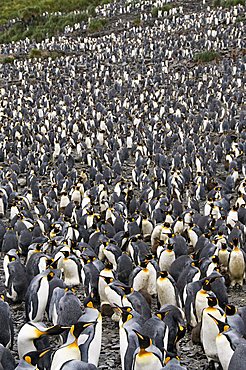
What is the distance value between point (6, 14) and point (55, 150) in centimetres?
3372

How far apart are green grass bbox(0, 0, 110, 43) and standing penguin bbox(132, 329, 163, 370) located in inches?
1351

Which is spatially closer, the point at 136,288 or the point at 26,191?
the point at 136,288

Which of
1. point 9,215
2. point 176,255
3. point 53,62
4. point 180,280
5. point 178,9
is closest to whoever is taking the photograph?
point 180,280

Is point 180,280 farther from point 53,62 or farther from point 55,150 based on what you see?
point 53,62

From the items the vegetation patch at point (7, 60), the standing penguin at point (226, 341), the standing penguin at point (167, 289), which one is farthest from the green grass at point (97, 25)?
the standing penguin at point (226, 341)

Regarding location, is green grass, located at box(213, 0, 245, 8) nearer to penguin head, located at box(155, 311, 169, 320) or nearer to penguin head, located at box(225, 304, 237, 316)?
penguin head, located at box(225, 304, 237, 316)

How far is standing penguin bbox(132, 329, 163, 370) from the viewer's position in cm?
494

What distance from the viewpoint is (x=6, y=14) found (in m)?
46.4

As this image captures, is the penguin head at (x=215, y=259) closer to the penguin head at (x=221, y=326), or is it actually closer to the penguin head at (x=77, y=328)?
the penguin head at (x=221, y=326)

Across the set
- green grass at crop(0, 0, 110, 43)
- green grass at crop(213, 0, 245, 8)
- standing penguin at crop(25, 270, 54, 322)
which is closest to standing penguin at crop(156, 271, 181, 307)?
standing penguin at crop(25, 270, 54, 322)

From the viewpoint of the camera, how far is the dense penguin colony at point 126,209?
566cm

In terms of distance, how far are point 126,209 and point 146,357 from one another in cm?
593

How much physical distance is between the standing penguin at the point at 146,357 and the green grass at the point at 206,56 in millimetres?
22818

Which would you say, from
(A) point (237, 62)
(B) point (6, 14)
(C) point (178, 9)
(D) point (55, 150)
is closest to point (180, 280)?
(D) point (55, 150)
